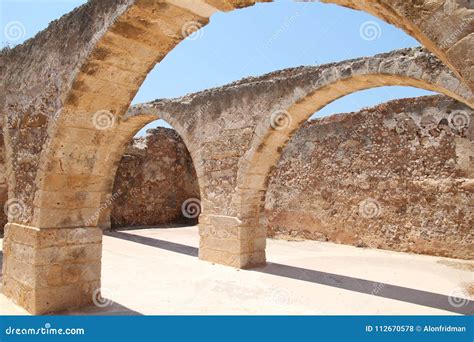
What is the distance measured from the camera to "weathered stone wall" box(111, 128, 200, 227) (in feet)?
37.4

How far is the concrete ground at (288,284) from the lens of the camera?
164 inches

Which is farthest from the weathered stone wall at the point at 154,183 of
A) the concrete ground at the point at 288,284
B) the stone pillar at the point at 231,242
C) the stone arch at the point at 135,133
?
the stone pillar at the point at 231,242

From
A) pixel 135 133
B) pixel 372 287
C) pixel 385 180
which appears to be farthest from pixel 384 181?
pixel 135 133

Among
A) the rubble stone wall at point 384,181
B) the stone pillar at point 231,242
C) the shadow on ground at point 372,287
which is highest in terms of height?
the rubble stone wall at point 384,181

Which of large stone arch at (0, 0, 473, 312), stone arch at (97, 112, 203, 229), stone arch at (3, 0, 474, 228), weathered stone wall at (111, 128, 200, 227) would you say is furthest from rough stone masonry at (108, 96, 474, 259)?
weathered stone wall at (111, 128, 200, 227)

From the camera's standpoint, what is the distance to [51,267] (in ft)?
12.2

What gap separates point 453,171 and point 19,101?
7.00m

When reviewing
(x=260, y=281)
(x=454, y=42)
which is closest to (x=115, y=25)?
(x=454, y=42)

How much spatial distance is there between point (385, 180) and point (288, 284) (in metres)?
3.83

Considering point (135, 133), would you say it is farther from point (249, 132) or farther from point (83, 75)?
point (83, 75)

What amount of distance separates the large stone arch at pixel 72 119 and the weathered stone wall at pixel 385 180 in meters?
5.78

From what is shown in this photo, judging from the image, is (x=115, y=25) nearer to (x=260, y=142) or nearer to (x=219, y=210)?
(x=260, y=142)

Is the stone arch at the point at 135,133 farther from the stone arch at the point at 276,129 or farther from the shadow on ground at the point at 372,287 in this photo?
the shadow on ground at the point at 372,287

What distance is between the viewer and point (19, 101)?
4254 mm
